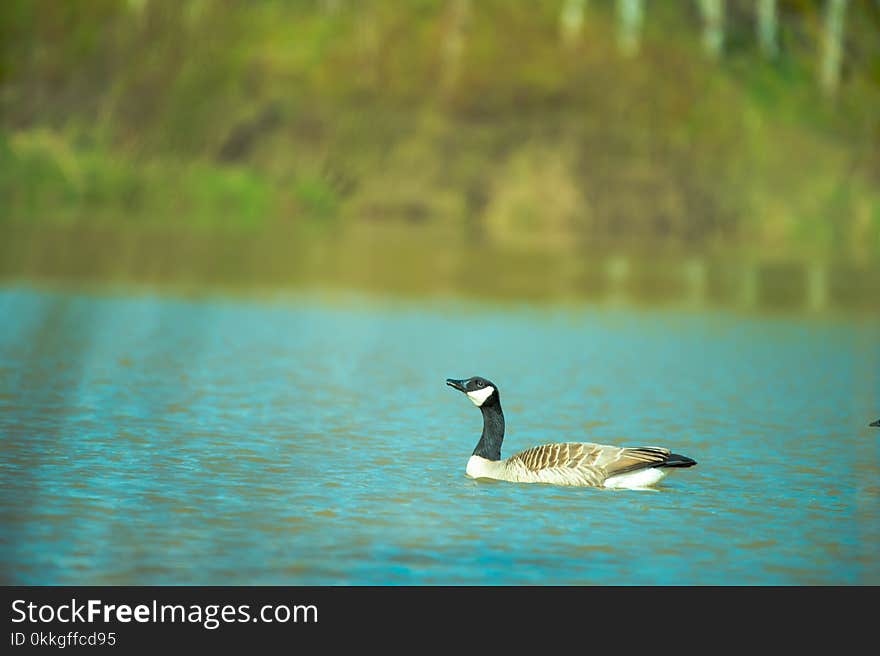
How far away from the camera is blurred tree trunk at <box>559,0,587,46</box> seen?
216ft

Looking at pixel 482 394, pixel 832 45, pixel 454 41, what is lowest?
pixel 482 394

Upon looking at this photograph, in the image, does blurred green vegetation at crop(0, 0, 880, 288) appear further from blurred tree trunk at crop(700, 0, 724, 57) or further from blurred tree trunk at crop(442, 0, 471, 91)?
blurred tree trunk at crop(700, 0, 724, 57)

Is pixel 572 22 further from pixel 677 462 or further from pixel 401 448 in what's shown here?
pixel 677 462

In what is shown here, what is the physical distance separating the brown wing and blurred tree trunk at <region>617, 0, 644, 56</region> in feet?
169

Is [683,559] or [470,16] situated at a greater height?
[470,16]

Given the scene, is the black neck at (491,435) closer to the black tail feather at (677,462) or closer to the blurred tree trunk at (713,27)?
the black tail feather at (677,462)

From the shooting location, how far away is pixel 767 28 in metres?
63.3

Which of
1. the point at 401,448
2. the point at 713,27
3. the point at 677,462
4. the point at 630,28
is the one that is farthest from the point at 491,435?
the point at 713,27

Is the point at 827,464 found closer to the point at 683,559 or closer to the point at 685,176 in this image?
the point at 683,559

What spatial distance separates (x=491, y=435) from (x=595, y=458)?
119 cm

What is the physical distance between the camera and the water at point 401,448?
37.6 feet
